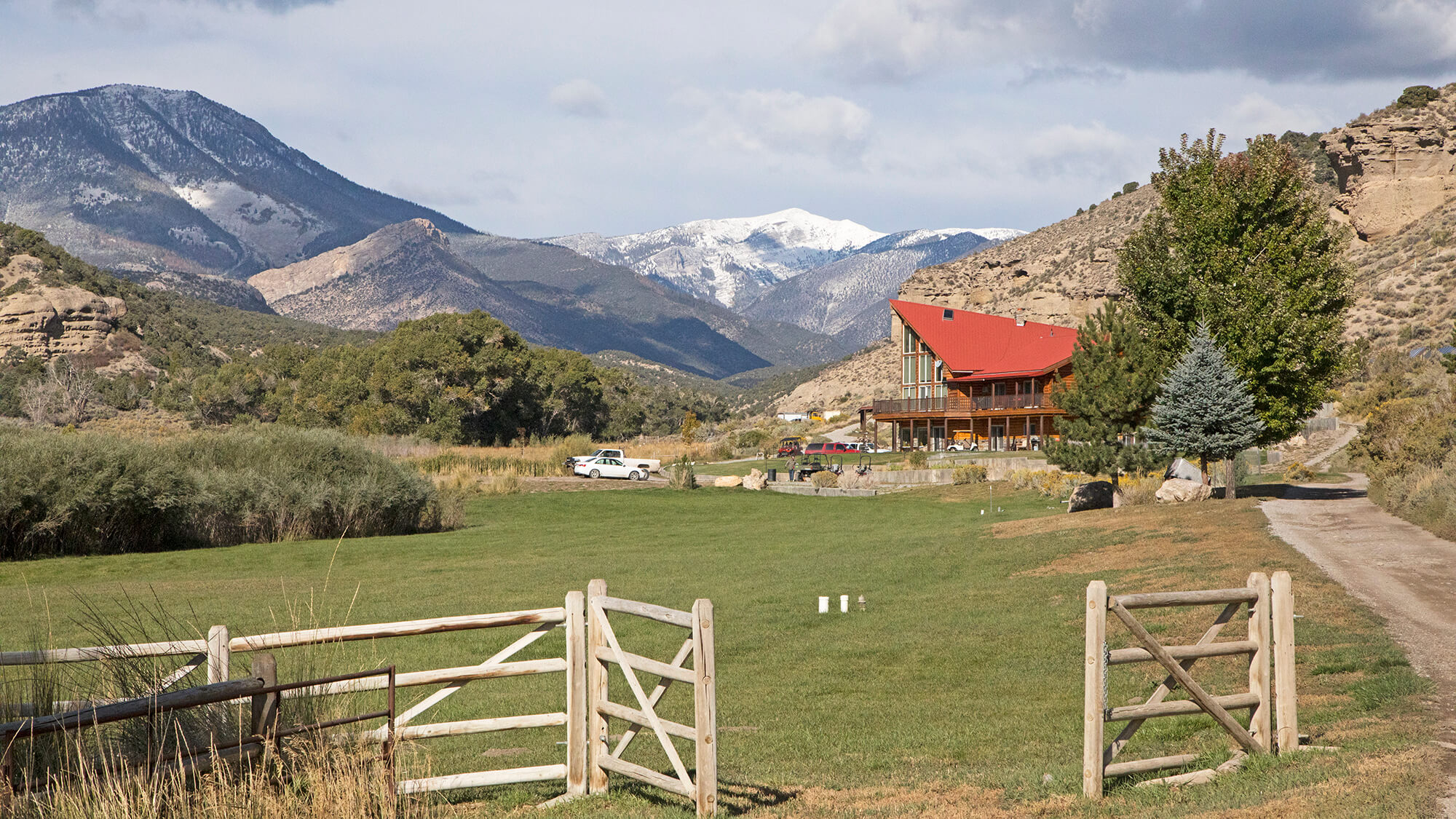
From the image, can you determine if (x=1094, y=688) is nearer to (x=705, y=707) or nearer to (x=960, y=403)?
(x=705, y=707)

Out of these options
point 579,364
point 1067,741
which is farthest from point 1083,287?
point 1067,741

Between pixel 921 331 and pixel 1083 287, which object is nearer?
pixel 921 331

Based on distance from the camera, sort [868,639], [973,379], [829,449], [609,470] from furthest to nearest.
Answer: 1. [973,379]
2. [829,449]
3. [609,470]
4. [868,639]

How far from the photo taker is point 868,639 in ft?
47.1

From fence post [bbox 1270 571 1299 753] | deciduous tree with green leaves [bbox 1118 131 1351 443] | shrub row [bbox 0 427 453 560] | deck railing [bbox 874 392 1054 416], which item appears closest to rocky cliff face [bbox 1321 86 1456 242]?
deck railing [bbox 874 392 1054 416]

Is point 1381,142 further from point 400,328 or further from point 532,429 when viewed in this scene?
point 400,328

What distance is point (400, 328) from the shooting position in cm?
6438

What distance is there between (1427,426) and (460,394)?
49.7 meters

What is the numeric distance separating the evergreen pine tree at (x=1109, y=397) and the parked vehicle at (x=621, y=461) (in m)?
23.1

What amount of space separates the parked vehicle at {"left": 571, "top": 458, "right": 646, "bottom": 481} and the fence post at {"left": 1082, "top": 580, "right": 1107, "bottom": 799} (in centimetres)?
4130

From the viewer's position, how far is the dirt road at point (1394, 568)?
31.2ft

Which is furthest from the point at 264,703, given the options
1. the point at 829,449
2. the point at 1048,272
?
the point at 1048,272

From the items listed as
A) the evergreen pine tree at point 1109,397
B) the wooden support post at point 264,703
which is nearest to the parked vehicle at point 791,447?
the evergreen pine tree at point 1109,397

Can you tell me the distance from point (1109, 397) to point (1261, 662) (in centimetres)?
2191
